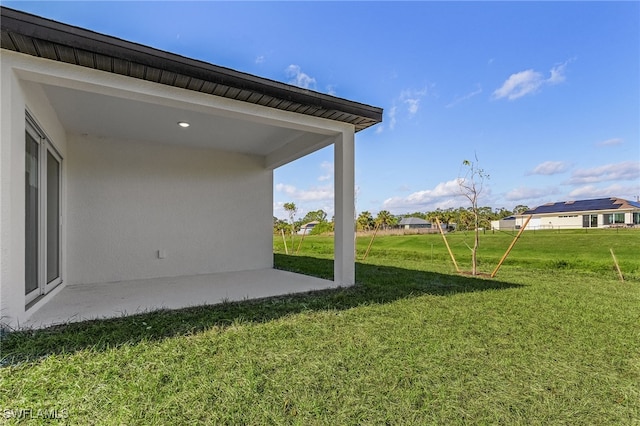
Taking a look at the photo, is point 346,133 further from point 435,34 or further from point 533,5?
point 533,5

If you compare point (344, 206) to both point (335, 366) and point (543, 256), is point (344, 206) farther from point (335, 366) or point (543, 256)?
point (543, 256)

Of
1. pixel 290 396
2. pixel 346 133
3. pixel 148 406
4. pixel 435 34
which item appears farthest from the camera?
pixel 435 34

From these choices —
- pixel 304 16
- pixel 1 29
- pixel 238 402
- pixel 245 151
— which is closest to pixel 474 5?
pixel 304 16

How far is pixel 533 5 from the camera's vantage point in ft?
25.2

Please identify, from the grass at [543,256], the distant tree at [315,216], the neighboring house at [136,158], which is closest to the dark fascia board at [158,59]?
the neighboring house at [136,158]

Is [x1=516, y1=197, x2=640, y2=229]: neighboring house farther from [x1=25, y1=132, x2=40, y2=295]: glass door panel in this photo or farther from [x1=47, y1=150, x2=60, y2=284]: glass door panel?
[x1=25, y1=132, x2=40, y2=295]: glass door panel

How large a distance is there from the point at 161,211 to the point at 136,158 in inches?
47.8

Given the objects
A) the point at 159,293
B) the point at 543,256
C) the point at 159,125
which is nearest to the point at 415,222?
the point at 543,256

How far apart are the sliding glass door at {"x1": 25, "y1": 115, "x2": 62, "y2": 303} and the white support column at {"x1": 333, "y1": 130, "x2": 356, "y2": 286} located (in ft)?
13.9

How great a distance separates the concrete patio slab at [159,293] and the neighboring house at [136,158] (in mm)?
278

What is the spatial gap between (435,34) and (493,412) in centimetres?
963

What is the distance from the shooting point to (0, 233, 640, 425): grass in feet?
6.15

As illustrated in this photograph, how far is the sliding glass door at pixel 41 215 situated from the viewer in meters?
3.78

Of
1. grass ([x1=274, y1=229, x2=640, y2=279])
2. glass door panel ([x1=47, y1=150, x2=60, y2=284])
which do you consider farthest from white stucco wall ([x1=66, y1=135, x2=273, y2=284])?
grass ([x1=274, y1=229, x2=640, y2=279])
